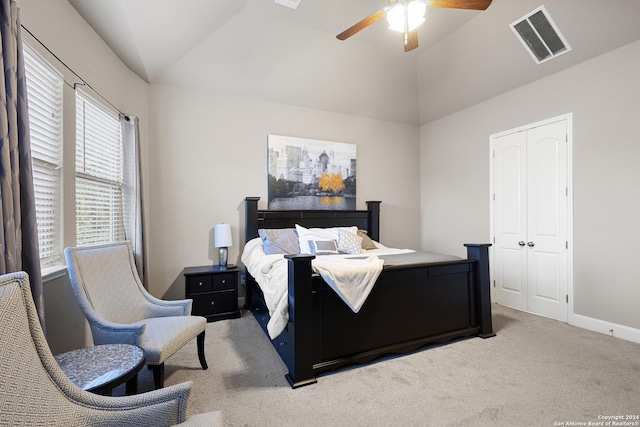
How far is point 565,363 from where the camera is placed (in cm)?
236

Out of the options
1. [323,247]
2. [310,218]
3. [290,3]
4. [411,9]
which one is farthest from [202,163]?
[411,9]

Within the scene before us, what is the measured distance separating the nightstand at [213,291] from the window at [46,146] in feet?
4.59

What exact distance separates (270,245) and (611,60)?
4189mm

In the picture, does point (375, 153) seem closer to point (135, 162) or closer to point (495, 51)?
point (495, 51)

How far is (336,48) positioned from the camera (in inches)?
147

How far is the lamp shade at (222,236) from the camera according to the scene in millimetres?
3652

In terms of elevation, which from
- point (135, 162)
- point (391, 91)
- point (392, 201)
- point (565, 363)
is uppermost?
point (391, 91)

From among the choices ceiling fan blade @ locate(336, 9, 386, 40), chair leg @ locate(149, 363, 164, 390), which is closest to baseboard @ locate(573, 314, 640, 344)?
ceiling fan blade @ locate(336, 9, 386, 40)

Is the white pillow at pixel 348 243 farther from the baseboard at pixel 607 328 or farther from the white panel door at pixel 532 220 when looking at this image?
the baseboard at pixel 607 328

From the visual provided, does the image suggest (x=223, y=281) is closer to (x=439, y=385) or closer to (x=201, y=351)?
(x=201, y=351)

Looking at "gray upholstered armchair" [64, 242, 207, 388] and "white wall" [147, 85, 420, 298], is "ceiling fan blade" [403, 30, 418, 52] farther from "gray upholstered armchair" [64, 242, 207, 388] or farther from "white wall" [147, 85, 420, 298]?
"gray upholstered armchair" [64, 242, 207, 388]

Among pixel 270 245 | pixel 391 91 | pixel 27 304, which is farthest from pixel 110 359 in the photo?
pixel 391 91

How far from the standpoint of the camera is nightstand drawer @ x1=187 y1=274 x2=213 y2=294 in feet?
10.9

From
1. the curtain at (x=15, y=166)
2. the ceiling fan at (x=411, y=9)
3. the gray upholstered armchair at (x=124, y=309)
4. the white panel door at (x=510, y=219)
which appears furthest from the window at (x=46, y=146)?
the white panel door at (x=510, y=219)
